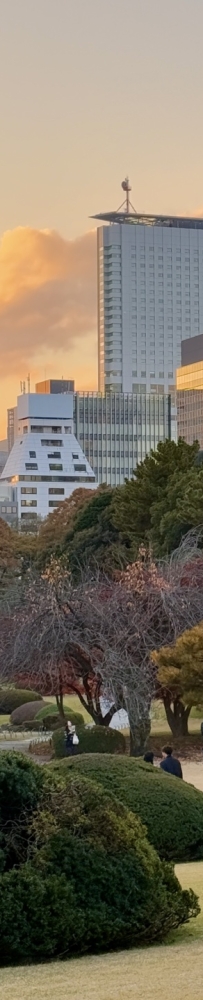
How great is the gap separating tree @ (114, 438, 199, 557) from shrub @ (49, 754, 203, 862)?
128 ft

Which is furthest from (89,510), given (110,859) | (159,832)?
(110,859)

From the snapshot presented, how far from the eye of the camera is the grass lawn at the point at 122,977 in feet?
30.9

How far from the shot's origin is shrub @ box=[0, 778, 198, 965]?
1099 centimetres

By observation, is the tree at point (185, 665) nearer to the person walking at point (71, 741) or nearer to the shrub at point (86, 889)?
the person walking at point (71, 741)

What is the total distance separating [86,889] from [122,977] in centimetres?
146

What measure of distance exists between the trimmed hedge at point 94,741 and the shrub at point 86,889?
71.5 ft

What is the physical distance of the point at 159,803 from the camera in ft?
58.4

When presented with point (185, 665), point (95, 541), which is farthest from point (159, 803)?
point (95, 541)

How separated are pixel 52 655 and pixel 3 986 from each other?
2527 cm

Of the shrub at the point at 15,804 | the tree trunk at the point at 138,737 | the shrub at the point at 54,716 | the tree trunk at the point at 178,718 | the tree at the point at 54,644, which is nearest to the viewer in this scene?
the shrub at the point at 15,804

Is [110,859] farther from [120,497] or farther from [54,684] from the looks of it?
[120,497]

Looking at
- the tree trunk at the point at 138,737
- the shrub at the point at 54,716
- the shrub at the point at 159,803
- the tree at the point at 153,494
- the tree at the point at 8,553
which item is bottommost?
the shrub at the point at 54,716

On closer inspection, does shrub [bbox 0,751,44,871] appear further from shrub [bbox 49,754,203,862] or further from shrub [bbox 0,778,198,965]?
shrub [bbox 49,754,203,862]

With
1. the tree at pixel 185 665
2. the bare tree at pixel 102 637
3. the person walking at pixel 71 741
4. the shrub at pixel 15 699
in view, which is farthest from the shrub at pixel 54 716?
the tree at pixel 185 665
